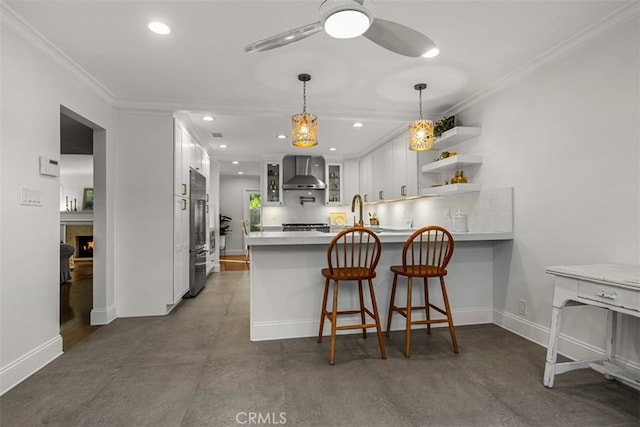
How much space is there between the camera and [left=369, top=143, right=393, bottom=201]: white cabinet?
4.95 metres

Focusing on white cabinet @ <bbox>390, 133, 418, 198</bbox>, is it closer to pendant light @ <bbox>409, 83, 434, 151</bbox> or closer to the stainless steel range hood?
pendant light @ <bbox>409, 83, 434, 151</bbox>

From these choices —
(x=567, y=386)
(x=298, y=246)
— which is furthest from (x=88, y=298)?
(x=567, y=386)

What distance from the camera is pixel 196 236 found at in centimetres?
439

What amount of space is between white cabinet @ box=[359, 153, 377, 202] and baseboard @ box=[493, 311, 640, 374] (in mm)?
3140

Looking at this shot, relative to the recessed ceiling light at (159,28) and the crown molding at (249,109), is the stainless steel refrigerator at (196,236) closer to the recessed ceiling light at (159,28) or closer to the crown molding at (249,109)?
the crown molding at (249,109)

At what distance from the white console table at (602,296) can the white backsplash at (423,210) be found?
1097 mm

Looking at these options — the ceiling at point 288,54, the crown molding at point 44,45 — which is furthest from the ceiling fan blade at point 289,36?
the crown molding at point 44,45

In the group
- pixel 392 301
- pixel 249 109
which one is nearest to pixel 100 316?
pixel 249 109

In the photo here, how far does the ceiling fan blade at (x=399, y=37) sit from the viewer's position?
A: 1.60 m

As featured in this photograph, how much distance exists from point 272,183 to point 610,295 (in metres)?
5.45

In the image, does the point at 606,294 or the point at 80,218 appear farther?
the point at 80,218

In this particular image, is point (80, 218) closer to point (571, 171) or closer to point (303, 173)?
point (303, 173)

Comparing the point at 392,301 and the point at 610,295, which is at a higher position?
the point at 610,295

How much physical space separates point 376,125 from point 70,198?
782 cm
